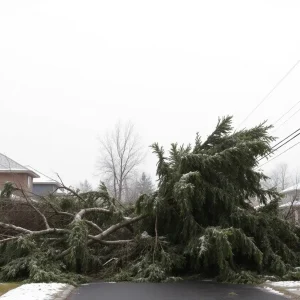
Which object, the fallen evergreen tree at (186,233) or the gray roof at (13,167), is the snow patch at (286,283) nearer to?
the fallen evergreen tree at (186,233)

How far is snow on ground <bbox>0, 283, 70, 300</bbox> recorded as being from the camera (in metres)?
9.93

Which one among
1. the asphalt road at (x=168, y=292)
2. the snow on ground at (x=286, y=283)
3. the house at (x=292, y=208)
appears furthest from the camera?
the house at (x=292, y=208)

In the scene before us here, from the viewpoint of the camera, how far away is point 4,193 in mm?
17000

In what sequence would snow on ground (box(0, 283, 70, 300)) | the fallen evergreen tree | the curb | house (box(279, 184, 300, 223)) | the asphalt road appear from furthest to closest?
1. house (box(279, 184, 300, 223))
2. the fallen evergreen tree
3. the asphalt road
4. the curb
5. snow on ground (box(0, 283, 70, 300))

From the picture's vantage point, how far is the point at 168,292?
446 inches

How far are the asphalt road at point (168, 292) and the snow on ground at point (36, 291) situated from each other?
0.44 meters

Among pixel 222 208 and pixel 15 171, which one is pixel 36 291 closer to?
pixel 222 208

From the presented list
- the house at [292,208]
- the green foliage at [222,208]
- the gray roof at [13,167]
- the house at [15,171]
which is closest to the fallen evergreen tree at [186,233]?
the green foliage at [222,208]

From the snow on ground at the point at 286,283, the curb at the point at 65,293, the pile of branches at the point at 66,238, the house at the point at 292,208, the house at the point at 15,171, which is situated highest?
the house at the point at 15,171

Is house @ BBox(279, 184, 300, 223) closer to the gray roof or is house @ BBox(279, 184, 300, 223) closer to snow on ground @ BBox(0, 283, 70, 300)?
snow on ground @ BBox(0, 283, 70, 300)

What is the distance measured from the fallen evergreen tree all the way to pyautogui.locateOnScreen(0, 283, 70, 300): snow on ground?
69cm

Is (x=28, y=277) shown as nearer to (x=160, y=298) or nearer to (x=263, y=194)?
(x=160, y=298)

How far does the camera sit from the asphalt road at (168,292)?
1045 cm

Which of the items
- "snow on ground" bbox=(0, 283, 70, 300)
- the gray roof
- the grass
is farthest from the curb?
the gray roof
